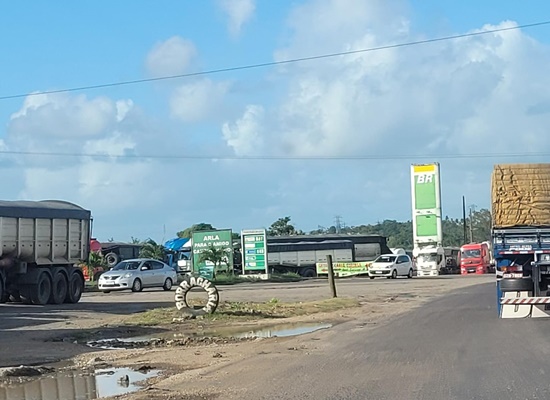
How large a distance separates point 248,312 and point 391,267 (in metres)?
33.8

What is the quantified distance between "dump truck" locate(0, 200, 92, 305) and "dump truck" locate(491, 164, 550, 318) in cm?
1547

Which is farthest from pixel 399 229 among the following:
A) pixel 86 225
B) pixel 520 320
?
pixel 520 320

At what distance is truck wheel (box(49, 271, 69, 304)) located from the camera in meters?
31.5

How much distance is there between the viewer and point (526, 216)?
68.7ft

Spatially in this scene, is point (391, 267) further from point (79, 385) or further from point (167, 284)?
point (79, 385)

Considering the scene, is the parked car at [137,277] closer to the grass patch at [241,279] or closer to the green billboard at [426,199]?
the grass patch at [241,279]

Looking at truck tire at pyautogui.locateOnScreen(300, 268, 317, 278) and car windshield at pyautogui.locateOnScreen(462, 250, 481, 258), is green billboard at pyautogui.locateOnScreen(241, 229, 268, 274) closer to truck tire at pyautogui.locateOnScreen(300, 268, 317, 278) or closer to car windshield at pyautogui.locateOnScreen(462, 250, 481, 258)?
truck tire at pyautogui.locateOnScreen(300, 268, 317, 278)

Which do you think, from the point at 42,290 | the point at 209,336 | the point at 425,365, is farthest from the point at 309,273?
the point at 425,365

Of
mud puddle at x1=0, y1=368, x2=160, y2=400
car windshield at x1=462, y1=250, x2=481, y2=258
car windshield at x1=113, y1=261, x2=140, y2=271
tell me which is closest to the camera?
mud puddle at x1=0, y1=368, x2=160, y2=400

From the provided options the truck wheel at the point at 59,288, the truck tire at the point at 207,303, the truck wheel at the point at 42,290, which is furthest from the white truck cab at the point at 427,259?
the truck tire at the point at 207,303

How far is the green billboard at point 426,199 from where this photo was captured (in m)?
57.2

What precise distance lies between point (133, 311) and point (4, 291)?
16.3 ft

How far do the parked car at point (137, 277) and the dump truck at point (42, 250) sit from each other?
805cm

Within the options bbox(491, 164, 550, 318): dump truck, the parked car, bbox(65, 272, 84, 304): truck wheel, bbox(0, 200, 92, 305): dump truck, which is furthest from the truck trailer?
bbox(491, 164, 550, 318): dump truck
